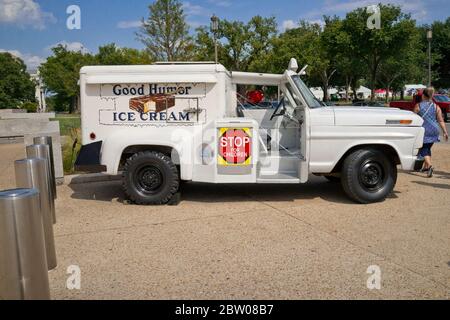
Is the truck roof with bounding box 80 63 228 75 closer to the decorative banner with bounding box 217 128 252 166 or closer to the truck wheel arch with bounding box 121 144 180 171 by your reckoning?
the decorative banner with bounding box 217 128 252 166

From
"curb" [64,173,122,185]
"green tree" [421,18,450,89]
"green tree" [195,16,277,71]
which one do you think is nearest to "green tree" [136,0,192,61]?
"green tree" [195,16,277,71]

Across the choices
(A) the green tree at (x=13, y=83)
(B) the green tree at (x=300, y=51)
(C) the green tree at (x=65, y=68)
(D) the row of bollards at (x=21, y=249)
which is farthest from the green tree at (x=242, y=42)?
(A) the green tree at (x=13, y=83)

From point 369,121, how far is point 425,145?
2555mm

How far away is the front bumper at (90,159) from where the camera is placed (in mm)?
6332

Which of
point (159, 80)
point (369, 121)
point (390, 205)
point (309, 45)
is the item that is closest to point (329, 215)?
point (390, 205)

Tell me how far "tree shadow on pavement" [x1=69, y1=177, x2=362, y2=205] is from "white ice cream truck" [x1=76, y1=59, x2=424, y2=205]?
0.59m

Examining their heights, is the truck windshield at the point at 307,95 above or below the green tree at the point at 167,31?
below

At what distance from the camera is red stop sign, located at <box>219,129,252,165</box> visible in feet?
19.9

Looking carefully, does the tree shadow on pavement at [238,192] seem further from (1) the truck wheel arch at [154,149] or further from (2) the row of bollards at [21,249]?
(2) the row of bollards at [21,249]

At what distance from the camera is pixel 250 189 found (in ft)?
24.9

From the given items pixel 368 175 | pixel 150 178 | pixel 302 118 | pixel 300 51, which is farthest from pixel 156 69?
pixel 300 51

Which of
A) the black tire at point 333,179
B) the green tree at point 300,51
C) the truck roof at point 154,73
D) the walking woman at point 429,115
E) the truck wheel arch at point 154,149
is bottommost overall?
the black tire at point 333,179

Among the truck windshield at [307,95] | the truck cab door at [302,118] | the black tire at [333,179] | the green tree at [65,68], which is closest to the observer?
the truck cab door at [302,118]
